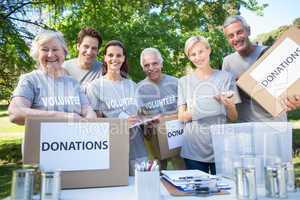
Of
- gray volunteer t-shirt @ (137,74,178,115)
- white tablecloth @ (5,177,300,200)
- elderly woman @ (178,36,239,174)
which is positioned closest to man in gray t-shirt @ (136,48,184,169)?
gray volunteer t-shirt @ (137,74,178,115)

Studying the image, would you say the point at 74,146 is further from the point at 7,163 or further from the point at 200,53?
the point at 7,163

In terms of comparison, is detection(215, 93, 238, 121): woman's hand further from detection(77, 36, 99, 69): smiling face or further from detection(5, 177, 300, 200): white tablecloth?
detection(77, 36, 99, 69): smiling face

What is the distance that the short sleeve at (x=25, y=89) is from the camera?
4.89 feet

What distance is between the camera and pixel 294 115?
37.6ft

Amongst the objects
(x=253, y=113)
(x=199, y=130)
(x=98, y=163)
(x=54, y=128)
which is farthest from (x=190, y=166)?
(x=54, y=128)

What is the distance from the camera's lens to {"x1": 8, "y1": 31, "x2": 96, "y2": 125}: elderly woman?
1.50 metres

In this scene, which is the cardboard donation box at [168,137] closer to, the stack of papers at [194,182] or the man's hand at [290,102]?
the stack of papers at [194,182]

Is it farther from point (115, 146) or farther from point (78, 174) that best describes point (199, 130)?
point (78, 174)

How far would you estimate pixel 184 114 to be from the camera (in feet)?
6.22

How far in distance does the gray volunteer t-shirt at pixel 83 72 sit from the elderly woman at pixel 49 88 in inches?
17.8

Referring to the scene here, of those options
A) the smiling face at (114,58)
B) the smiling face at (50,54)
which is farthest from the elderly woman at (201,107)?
the smiling face at (50,54)

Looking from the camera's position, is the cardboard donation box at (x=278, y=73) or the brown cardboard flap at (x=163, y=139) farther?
the brown cardboard flap at (x=163, y=139)

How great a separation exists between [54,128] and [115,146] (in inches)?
10.0

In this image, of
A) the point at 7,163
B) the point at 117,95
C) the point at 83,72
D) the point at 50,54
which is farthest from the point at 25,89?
the point at 7,163
